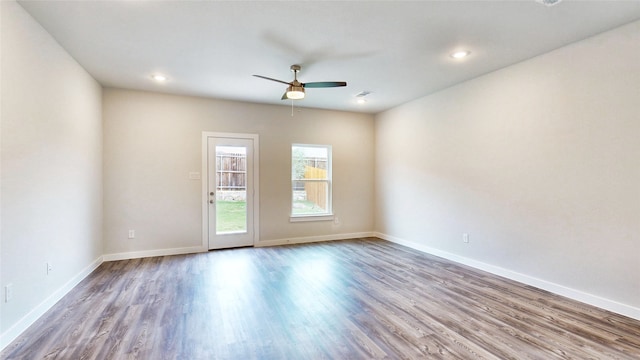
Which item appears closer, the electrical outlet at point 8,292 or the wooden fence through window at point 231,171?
the electrical outlet at point 8,292

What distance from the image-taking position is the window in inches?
241

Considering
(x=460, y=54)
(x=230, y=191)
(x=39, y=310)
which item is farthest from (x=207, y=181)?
(x=460, y=54)

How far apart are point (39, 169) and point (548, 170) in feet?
17.4

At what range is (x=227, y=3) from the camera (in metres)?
2.51

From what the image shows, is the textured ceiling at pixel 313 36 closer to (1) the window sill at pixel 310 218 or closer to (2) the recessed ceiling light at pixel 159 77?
(2) the recessed ceiling light at pixel 159 77

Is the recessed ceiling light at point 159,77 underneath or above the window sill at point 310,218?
above

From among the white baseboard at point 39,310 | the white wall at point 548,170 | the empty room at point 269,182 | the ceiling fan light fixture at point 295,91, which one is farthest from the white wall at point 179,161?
the white wall at point 548,170

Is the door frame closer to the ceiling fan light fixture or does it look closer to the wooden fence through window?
the wooden fence through window

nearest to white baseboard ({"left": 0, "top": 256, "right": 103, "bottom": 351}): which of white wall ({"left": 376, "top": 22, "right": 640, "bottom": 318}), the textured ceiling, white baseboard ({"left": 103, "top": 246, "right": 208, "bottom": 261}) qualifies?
white baseboard ({"left": 103, "top": 246, "right": 208, "bottom": 261})

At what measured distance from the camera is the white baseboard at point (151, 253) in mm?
4773

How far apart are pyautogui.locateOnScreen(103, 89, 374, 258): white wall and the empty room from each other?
0.03 meters

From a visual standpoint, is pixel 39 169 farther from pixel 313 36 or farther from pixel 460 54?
pixel 460 54

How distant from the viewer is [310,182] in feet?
20.6

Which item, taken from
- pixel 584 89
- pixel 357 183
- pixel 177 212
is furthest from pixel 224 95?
pixel 584 89
